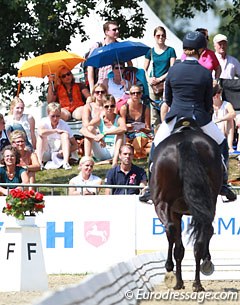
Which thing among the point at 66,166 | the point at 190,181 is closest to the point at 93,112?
the point at 66,166

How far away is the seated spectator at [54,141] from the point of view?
1783 cm

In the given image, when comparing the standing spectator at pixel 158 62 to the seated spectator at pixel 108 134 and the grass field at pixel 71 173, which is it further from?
the grass field at pixel 71 173

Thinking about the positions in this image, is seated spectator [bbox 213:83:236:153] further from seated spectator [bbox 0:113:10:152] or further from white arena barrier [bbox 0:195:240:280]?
seated spectator [bbox 0:113:10:152]

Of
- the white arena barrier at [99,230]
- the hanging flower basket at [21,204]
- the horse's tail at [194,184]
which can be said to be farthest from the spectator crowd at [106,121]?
the horse's tail at [194,184]

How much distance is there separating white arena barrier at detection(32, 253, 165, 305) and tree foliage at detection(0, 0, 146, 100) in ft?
25.5

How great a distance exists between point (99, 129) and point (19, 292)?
21.2 feet

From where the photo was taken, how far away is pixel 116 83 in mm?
19000

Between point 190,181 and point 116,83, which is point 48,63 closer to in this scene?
point 116,83

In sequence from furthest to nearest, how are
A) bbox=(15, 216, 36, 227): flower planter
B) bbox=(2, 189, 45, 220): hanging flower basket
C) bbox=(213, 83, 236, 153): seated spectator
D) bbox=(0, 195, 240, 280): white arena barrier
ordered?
1. bbox=(213, 83, 236, 153): seated spectator
2. bbox=(0, 195, 240, 280): white arena barrier
3. bbox=(15, 216, 36, 227): flower planter
4. bbox=(2, 189, 45, 220): hanging flower basket

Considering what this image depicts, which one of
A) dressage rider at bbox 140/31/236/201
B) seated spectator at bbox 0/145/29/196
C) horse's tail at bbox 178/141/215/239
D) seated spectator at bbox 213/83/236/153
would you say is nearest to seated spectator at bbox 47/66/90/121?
seated spectator at bbox 213/83/236/153

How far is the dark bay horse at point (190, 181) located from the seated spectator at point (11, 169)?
4636 millimetres

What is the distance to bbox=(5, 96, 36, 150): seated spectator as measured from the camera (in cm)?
1787

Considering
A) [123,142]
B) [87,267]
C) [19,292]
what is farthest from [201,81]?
[123,142]

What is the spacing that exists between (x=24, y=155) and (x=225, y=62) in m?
4.69
